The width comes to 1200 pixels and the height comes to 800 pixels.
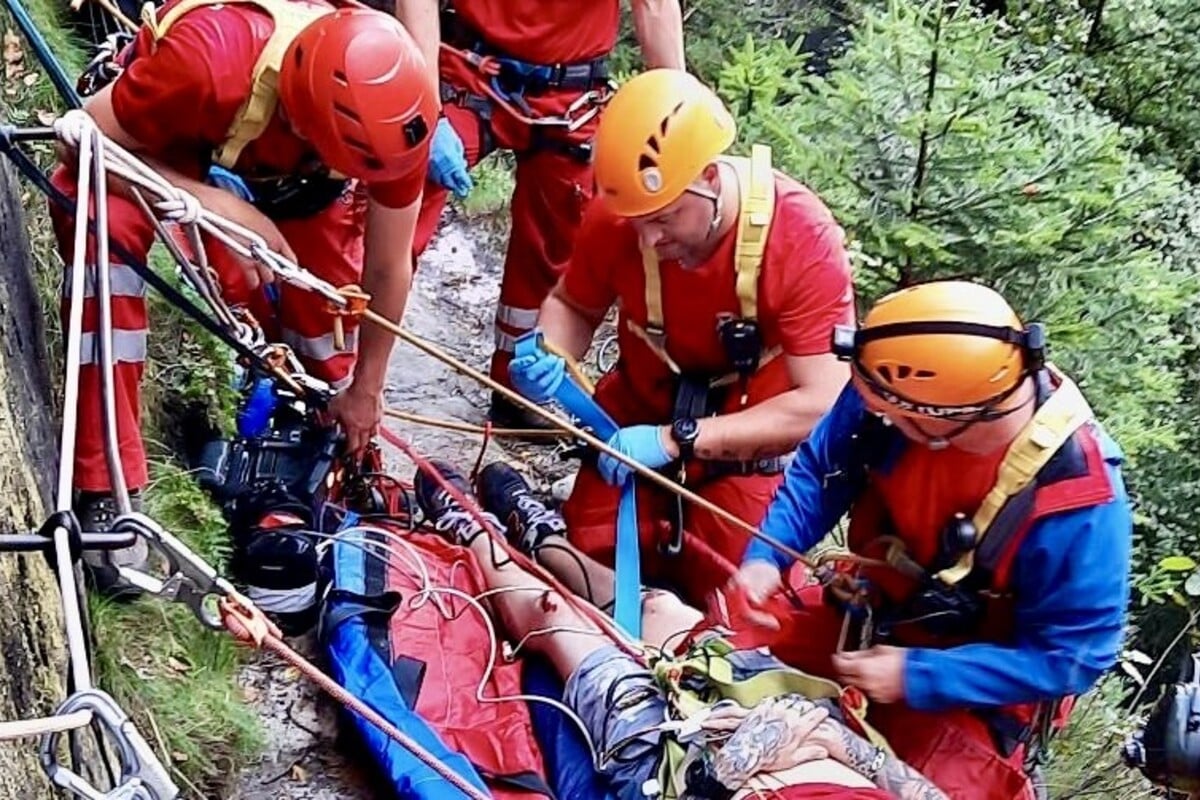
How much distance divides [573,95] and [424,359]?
134 cm

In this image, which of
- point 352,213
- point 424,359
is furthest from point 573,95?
point 424,359

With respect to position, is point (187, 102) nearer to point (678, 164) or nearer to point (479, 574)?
point (678, 164)

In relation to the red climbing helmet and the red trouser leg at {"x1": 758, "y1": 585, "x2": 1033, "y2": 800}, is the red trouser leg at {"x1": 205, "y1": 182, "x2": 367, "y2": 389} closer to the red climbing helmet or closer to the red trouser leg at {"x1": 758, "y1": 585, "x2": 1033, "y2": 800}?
the red climbing helmet

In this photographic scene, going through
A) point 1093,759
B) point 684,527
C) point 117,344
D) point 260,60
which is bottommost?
point 1093,759

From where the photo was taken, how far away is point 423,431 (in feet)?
16.3

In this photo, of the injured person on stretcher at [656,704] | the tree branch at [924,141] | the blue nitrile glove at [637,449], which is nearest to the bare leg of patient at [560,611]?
the injured person on stretcher at [656,704]

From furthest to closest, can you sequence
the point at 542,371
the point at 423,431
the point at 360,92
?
the point at 423,431 < the point at 542,371 < the point at 360,92

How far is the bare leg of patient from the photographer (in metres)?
3.41

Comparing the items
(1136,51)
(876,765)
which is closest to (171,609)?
(876,765)

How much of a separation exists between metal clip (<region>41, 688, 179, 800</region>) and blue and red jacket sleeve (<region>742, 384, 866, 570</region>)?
77.4 inches

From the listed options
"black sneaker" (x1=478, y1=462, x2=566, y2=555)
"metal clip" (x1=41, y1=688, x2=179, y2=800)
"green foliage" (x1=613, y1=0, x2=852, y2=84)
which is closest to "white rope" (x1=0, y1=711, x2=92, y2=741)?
"metal clip" (x1=41, y1=688, x2=179, y2=800)

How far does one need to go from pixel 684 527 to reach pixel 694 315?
2.00 ft

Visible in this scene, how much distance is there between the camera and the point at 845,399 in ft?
10.1

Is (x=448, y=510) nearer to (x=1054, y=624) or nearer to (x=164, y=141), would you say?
(x=164, y=141)
